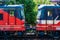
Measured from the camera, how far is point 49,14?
21.8 meters

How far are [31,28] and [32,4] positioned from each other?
303 inches

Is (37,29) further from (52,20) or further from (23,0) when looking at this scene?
(23,0)

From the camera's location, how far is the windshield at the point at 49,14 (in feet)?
70.9

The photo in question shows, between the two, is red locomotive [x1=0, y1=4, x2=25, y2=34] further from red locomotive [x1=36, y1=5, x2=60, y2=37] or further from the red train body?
red locomotive [x1=36, y1=5, x2=60, y2=37]

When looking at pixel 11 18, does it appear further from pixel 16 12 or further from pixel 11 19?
pixel 16 12

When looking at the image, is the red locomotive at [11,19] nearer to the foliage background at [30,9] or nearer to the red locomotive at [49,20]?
the red locomotive at [49,20]

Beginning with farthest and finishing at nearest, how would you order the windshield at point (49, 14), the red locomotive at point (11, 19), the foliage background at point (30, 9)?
the foliage background at point (30, 9)
the red locomotive at point (11, 19)
the windshield at point (49, 14)

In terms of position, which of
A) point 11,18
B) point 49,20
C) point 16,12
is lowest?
point 49,20

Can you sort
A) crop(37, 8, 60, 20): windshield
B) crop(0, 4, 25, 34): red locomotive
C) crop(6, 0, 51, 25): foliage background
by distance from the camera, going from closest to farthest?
1. crop(37, 8, 60, 20): windshield
2. crop(0, 4, 25, 34): red locomotive
3. crop(6, 0, 51, 25): foliage background

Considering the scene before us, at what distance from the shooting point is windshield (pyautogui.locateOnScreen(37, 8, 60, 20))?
70.9 ft

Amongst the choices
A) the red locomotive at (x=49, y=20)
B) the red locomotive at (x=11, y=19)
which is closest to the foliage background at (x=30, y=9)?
the red locomotive at (x=11, y=19)

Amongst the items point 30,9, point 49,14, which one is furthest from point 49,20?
point 30,9

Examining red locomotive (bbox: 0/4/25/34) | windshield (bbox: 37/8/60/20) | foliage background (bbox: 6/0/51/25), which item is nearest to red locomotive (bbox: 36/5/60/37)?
windshield (bbox: 37/8/60/20)

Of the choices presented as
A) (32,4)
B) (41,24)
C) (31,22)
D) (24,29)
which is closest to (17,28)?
(24,29)
